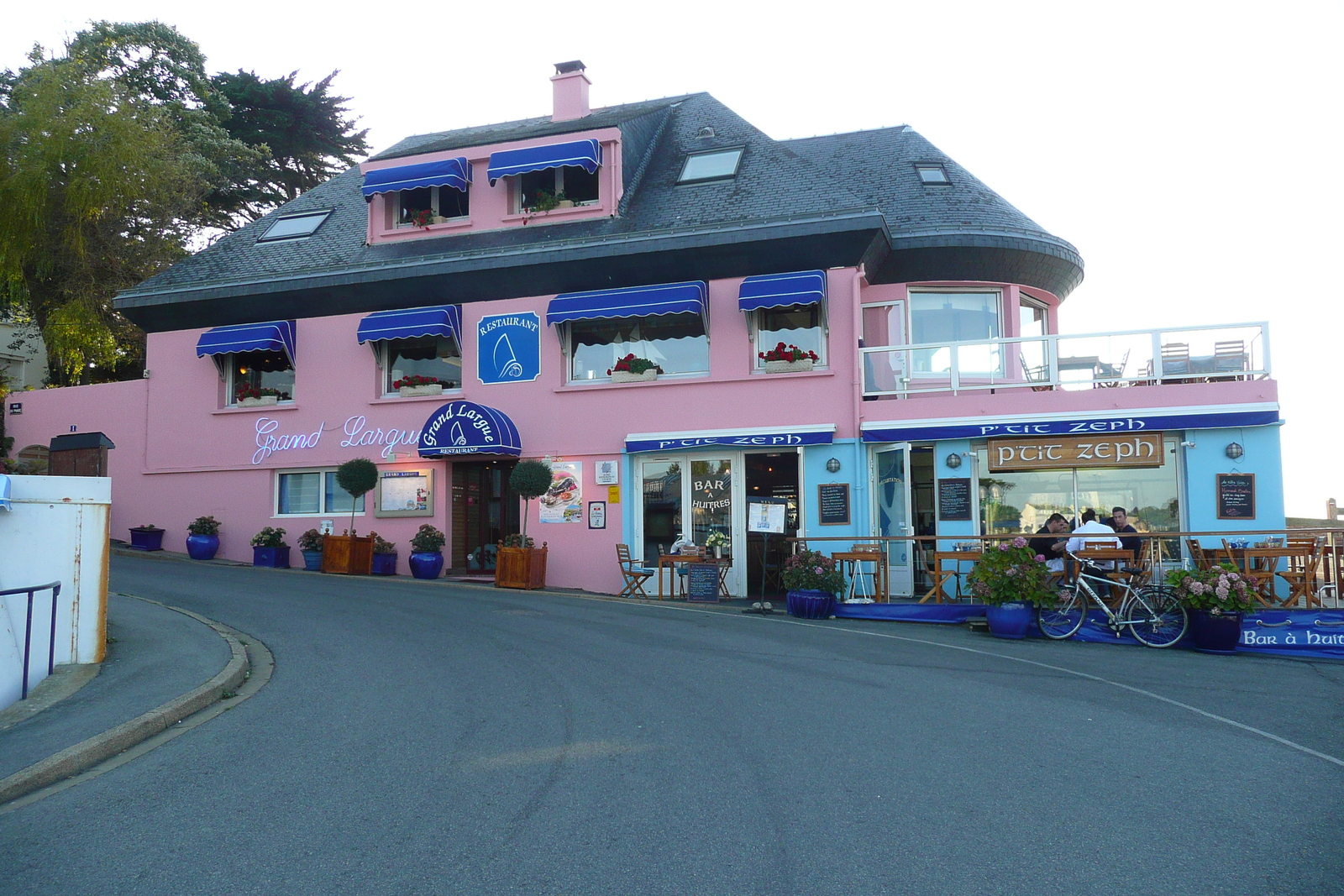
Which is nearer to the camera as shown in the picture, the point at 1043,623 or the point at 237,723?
the point at 237,723

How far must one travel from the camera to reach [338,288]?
1941 cm

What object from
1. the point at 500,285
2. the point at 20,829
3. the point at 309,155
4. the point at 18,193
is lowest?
the point at 20,829

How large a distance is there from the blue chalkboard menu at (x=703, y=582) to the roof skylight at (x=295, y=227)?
37.5 feet

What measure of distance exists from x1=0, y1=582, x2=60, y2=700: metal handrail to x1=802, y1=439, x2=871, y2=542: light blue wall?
10.8 m

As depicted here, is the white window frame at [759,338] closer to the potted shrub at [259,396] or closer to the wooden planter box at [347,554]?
the wooden planter box at [347,554]

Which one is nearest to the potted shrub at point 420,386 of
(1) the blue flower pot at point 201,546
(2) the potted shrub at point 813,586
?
(1) the blue flower pot at point 201,546

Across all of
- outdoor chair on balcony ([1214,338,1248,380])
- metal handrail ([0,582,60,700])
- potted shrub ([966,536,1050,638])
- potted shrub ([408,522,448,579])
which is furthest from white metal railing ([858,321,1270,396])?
metal handrail ([0,582,60,700])

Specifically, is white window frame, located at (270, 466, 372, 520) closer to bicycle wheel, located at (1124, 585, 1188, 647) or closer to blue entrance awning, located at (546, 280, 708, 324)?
blue entrance awning, located at (546, 280, 708, 324)

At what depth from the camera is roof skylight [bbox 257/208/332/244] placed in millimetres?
21453

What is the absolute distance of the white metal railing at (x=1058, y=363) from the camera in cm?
1520

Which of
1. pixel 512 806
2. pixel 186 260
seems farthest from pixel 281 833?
pixel 186 260

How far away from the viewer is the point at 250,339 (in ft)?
63.8

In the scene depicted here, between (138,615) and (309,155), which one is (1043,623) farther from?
(309,155)

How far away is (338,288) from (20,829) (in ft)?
51.1
